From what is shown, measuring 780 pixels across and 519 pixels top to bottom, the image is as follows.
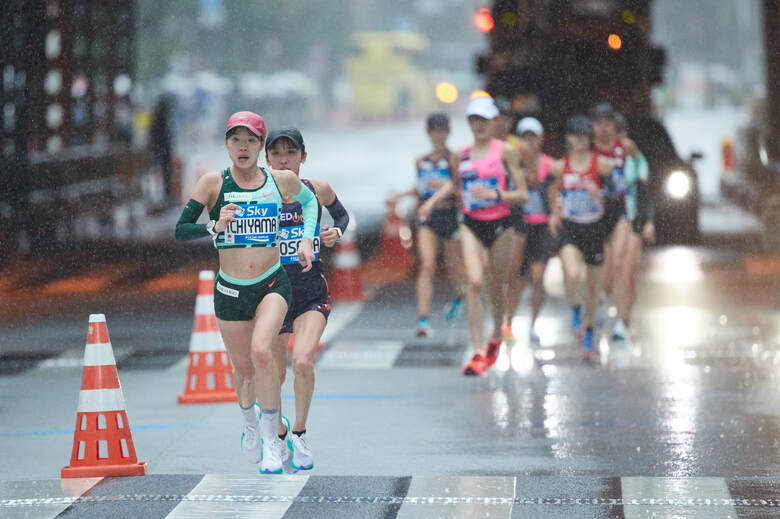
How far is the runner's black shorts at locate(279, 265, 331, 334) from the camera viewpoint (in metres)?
8.17

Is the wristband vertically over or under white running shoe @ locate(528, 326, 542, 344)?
over

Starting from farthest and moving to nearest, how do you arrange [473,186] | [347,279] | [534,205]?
[347,279] → [534,205] → [473,186]

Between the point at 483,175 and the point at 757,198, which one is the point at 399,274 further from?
the point at 757,198

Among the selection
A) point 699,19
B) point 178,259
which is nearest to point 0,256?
point 178,259

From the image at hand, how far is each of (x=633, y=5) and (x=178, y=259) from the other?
856 cm

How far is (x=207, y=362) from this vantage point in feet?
34.8

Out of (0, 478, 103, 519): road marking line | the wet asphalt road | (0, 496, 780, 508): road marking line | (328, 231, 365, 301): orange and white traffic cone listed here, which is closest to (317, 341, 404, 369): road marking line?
the wet asphalt road

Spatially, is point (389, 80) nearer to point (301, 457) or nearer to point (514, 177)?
point (514, 177)

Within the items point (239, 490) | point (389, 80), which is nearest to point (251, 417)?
point (239, 490)

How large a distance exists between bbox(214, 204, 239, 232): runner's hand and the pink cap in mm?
365

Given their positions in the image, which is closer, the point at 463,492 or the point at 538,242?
the point at 463,492

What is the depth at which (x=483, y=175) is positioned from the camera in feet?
37.7

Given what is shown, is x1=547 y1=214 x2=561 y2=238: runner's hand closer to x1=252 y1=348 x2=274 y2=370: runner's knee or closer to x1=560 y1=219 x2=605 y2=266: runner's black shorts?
x1=560 y1=219 x2=605 y2=266: runner's black shorts

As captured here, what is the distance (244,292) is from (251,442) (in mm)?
794
